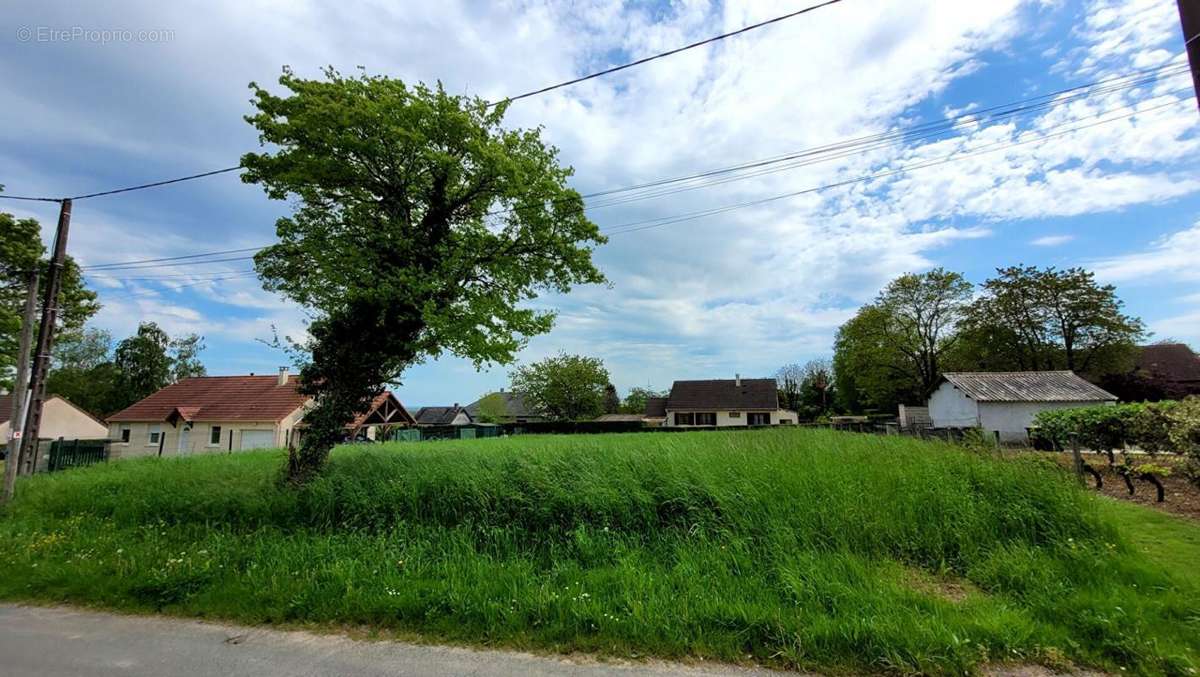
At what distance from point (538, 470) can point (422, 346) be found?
12.9ft

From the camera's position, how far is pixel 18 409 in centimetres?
893

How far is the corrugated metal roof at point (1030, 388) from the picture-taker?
25.0 m

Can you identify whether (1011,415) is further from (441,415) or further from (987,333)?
(441,415)

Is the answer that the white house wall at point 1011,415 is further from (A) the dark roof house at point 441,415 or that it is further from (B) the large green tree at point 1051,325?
(A) the dark roof house at point 441,415

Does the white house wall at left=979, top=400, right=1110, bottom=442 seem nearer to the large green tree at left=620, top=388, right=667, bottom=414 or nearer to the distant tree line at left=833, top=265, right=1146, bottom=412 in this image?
the distant tree line at left=833, top=265, right=1146, bottom=412

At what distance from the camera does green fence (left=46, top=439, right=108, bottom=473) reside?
16.7m

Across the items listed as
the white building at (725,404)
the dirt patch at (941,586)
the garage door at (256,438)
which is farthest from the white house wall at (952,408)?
the garage door at (256,438)

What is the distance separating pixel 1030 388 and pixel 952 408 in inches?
157

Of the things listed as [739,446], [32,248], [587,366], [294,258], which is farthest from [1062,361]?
[32,248]

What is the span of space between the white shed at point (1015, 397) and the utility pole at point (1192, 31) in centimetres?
2700

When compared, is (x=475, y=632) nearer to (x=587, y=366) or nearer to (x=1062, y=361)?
(x=587, y=366)

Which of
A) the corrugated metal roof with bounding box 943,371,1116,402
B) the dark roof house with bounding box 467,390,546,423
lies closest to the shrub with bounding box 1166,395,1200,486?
the corrugated metal roof with bounding box 943,371,1116,402

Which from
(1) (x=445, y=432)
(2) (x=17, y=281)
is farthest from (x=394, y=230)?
(1) (x=445, y=432)

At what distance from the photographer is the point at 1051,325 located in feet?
112
